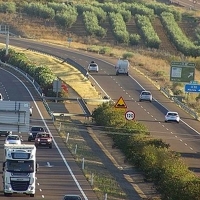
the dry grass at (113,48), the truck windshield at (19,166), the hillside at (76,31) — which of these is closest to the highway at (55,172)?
the truck windshield at (19,166)

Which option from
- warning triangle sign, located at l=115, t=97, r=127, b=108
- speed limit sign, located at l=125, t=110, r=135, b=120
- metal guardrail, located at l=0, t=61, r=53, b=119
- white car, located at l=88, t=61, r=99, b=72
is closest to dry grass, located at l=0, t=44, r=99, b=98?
white car, located at l=88, t=61, r=99, b=72

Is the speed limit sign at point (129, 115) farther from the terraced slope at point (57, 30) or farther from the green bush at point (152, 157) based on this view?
the terraced slope at point (57, 30)

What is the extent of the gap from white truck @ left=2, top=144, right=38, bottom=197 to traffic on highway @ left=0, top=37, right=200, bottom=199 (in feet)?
3.11

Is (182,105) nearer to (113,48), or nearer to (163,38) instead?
(113,48)

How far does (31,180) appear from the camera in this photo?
51.7 metres

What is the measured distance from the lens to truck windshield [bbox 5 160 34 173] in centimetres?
5162

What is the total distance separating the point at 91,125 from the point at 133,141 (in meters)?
18.4

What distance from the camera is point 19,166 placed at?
51688mm

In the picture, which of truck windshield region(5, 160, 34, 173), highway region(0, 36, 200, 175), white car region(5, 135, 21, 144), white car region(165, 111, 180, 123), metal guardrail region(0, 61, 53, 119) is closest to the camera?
truck windshield region(5, 160, 34, 173)

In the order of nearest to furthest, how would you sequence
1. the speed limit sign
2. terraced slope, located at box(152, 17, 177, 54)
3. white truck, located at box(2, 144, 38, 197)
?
white truck, located at box(2, 144, 38, 197), the speed limit sign, terraced slope, located at box(152, 17, 177, 54)

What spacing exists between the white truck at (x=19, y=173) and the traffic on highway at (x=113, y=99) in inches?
37.3

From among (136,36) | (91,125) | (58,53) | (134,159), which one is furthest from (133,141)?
(136,36)

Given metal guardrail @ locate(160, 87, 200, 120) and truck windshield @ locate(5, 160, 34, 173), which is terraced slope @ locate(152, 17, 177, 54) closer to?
metal guardrail @ locate(160, 87, 200, 120)

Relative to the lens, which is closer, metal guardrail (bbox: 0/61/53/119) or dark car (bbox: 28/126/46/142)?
dark car (bbox: 28/126/46/142)
